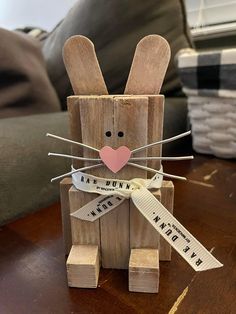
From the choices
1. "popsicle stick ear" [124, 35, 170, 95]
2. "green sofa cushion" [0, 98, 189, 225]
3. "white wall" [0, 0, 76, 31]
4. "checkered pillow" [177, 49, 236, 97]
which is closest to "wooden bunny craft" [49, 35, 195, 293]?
"popsicle stick ear" [124, 35, 170, 95]

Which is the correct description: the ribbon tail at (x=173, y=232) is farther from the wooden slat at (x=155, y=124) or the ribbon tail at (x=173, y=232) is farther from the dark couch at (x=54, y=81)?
the dark couch at (x=54, y=81)

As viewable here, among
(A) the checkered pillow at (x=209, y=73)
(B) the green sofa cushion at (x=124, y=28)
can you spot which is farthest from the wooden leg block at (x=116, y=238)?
(B) the green sofa cushion at (x=124, y=28)

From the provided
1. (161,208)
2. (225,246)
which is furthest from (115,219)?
(225,246)

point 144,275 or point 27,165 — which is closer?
point 144,275

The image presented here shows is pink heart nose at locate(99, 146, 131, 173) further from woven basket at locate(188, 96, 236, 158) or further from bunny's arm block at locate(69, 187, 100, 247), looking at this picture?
woven basket at locate(188, 96, 236, 158)

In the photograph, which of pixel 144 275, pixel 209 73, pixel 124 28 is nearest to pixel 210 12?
pixel 124 28

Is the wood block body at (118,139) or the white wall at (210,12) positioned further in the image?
the white wall at (210,12)

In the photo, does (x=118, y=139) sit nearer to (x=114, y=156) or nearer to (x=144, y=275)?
Answer: (x=114, y=156)

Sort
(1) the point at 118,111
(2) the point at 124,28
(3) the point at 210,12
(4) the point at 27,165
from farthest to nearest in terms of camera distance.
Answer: (3) the point at 210,12 < (2) the point at 124,28 < (4) the point at 27,165 < (1) the point at 118,111
